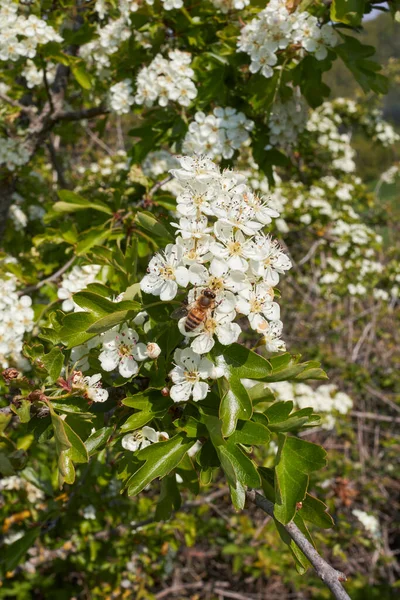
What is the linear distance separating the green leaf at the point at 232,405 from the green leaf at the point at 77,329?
37 centimetres

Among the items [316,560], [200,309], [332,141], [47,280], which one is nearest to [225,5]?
[47,280]

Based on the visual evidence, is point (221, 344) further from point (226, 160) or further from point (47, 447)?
point (47, 447)

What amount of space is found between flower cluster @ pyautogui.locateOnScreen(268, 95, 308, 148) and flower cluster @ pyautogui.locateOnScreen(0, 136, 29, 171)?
55.4 inches

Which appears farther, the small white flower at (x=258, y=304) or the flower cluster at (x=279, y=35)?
the flower cluster at (x=279, y=35)

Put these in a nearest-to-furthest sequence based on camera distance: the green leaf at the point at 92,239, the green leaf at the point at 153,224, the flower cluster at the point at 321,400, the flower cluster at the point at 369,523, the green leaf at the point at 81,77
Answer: the green leaf at the point at 153,224, the green leaf at the point at 92,239, the green leaf at the point at 81,77, the flower cluster at the point at 321,400, the flower cluster at the point at 369,523

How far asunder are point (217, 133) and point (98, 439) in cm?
143

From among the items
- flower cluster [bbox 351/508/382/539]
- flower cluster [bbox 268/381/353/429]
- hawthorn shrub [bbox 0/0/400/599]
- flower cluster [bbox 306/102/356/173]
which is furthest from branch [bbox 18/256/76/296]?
flower cluster [bbox 306/102/356/173]

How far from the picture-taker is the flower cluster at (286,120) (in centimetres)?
227

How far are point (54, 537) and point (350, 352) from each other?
370 cm

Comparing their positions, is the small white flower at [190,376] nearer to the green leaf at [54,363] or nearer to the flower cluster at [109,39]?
the green leaf at [54,363]

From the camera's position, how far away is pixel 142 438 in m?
1.28

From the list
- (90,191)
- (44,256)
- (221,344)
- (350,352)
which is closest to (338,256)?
(350,352)

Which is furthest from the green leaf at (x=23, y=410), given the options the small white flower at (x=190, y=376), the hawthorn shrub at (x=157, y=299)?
the small white flower at (x=190, y=376)

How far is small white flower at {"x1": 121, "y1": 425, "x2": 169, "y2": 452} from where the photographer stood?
126 cm
